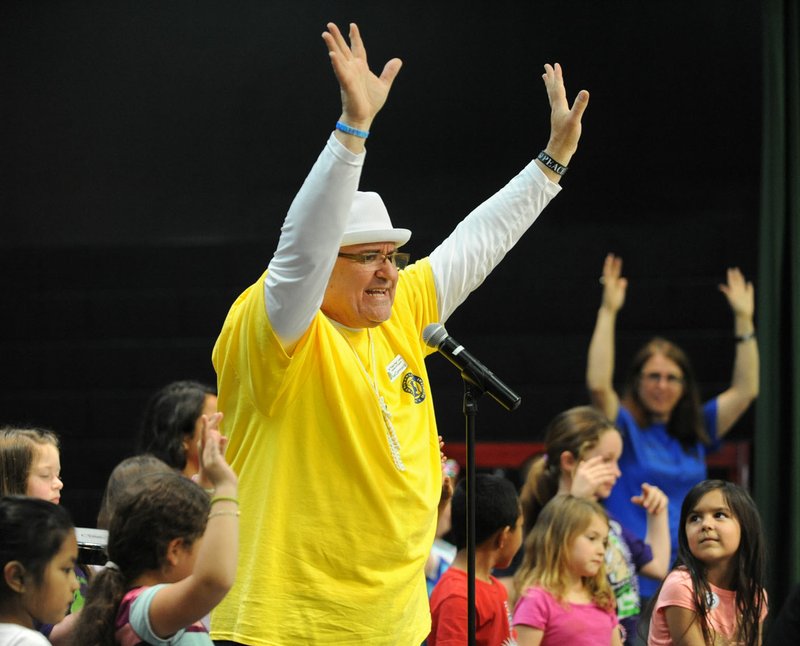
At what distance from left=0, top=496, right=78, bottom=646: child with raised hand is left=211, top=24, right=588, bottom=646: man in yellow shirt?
0.38 meters

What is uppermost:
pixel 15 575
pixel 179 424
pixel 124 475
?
pixel 179 424

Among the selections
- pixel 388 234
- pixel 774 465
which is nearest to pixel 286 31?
pixel 774 465

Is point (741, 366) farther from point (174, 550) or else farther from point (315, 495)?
point (174, 550)

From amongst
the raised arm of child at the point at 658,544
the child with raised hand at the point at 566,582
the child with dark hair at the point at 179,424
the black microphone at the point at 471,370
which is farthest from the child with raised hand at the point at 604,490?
the black microphone at the point at 471,370

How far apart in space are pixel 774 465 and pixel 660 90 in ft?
6.81

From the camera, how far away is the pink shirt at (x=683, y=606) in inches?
120

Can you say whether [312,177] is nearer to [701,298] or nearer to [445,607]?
[445,607]

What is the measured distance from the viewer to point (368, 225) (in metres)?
2.55

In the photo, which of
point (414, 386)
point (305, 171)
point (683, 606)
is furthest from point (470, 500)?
point (305, 171)

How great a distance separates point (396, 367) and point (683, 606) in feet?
3.17

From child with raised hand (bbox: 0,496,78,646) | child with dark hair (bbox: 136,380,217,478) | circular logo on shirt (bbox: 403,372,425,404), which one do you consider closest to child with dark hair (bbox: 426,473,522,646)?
circular logo on shirt (bbox: 403,372,425,404)

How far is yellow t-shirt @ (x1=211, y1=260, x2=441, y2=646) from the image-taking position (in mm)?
2375

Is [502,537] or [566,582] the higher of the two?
[502,537]

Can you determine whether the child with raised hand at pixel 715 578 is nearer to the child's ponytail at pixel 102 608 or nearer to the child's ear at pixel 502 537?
the child's ear at pixel 502 537
